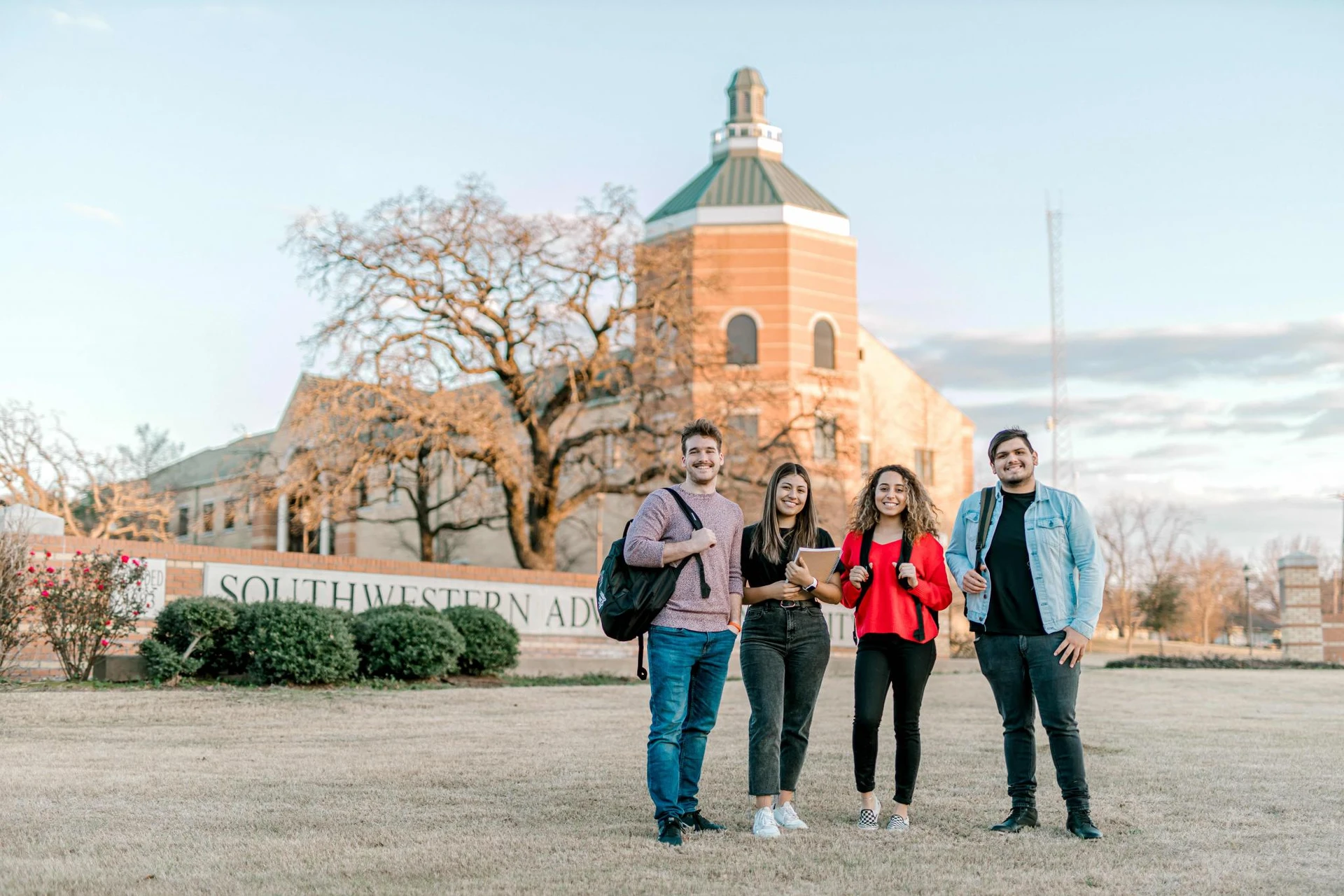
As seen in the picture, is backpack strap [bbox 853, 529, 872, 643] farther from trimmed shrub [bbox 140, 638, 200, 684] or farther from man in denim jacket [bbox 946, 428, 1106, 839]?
trimmed shrub [bbox 140, 638, 200, 684]

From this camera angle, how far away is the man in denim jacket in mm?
6688

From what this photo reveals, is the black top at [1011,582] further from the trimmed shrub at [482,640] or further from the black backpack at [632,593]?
the trimmed shrub at [482,640]

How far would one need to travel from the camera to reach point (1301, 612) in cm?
2898

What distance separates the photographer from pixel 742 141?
1683 inches

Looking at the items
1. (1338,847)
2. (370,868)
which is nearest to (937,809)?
(1338,847)

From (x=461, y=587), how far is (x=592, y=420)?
22.1 metres

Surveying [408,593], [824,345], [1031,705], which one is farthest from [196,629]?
[824,345]

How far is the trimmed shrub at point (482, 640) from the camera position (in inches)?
705

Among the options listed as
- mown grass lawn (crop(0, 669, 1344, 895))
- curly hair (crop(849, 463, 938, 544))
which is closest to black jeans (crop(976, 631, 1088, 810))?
mown grass lawn (crop(0, 669, 1344, 895))

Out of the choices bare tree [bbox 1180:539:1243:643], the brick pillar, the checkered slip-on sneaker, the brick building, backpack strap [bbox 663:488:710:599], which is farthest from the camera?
bare tree [bbox 1180:539:1243:643]

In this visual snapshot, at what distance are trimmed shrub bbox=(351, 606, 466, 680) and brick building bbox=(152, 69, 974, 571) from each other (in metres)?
10.1

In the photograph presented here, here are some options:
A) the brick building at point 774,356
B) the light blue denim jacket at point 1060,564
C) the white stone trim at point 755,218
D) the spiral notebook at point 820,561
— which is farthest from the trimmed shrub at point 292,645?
the white stone trim at point 755,218

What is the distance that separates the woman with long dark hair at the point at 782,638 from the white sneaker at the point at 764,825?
0.01m

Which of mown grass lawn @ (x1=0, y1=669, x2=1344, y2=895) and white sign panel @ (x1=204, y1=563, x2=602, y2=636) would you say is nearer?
mown grass lawn @ (x1=0, y1=669, x2=1344, y2=895)
